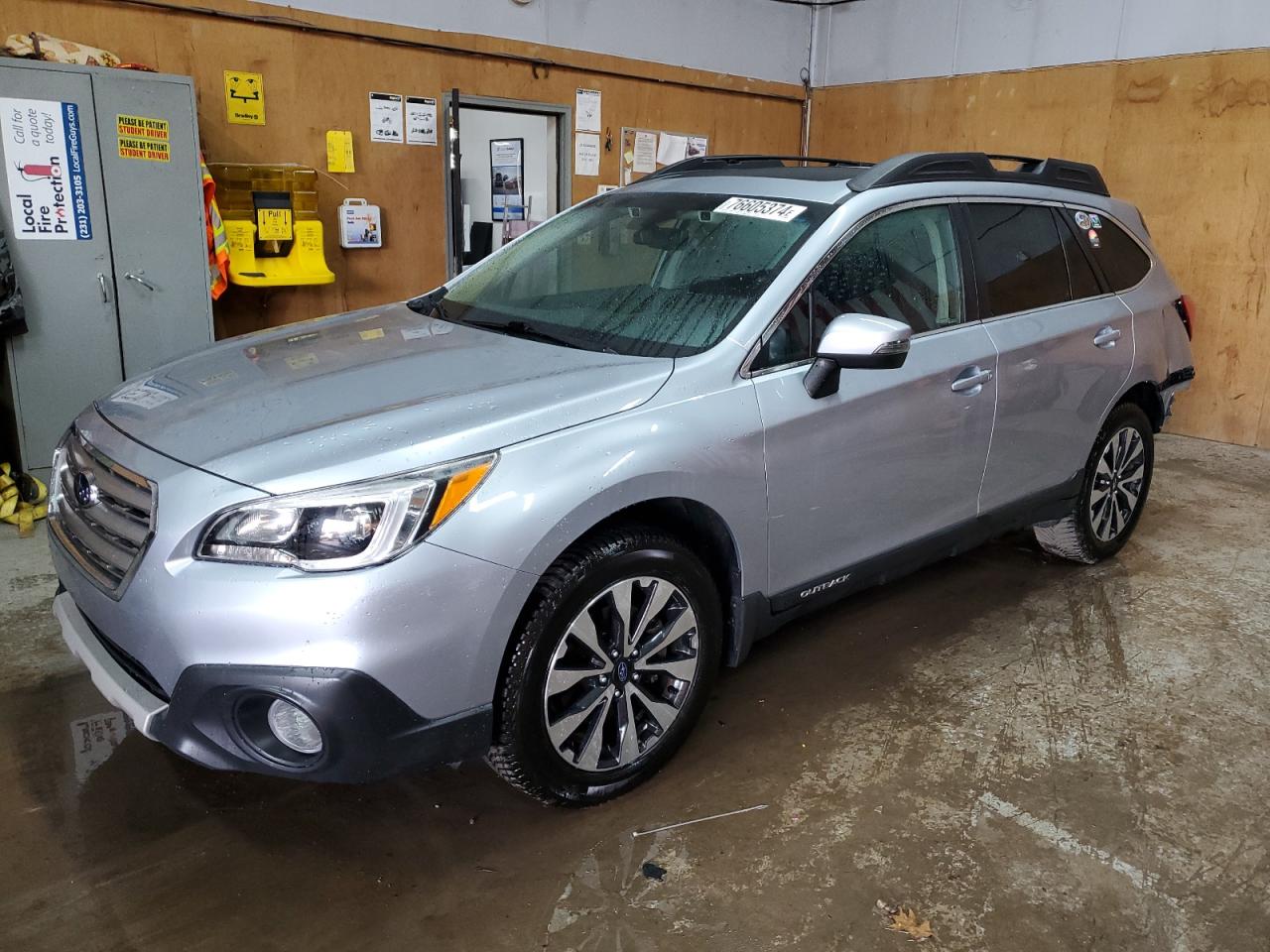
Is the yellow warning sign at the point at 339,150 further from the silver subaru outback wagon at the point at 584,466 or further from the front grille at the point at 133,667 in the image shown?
the front grille at the point at 133,667

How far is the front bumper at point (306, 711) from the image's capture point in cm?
177

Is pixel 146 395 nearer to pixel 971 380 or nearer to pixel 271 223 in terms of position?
pixel 971 380

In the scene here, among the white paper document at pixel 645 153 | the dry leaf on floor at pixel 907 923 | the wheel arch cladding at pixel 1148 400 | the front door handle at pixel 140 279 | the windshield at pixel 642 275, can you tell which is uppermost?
the white paper document at pixel 645 153

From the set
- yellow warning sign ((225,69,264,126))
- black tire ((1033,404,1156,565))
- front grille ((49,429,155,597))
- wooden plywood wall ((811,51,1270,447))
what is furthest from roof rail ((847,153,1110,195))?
yellow warning sign ((225,69,264,126))

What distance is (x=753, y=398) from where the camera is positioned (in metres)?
2.35

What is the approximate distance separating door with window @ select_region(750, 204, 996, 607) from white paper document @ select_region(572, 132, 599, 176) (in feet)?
14.2

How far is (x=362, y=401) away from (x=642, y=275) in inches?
38.2


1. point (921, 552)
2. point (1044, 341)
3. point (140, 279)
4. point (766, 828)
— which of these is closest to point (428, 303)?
point (921, 552)

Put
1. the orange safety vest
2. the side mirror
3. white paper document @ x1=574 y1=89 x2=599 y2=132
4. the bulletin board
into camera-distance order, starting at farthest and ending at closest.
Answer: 1. the bulletin board
2. white paper document @ x1=574 y1=89 x2=599 y2=132
3. the orange safety vest
4. the side mirror

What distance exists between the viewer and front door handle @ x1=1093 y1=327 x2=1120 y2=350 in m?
3.40

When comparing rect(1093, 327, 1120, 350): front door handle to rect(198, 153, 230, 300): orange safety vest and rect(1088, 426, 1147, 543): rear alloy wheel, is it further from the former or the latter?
rect(198, 153, 230, 300): orange safety vest

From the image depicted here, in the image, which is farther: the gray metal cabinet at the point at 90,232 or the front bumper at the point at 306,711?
the gray metal cabinet at the point at 90,232

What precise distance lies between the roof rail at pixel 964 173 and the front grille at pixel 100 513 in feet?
6.47

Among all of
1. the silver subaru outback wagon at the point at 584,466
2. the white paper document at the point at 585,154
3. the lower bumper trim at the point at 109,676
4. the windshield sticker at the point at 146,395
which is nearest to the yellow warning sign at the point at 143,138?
the silver subaru outback wagon at the point at 584,466
